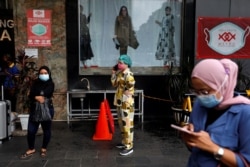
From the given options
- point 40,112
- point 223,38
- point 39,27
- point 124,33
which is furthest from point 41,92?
point 223,38

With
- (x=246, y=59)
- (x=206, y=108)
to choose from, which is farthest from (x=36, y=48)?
(x=206, y=108)

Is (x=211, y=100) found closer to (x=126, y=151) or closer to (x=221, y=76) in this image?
(x=221, y=76)

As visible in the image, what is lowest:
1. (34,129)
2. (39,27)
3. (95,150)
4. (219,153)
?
(95,150)

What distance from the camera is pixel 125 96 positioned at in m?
5.68

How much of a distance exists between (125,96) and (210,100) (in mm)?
3823

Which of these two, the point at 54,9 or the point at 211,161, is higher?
the point at 54,9

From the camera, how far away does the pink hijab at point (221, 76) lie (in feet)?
6.20

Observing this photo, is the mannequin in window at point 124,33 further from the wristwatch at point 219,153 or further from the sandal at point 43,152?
the wristwatch at point 219,153

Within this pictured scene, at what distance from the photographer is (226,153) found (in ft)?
6.09

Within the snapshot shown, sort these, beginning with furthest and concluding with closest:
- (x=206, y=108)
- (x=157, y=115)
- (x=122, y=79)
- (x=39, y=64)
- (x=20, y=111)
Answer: (x=157, y=115) → (x=39, y=64) → (x=20, y=111) → (x=122, y=79) → (x=206, y=108)

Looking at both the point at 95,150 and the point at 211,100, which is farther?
the point at 95,150

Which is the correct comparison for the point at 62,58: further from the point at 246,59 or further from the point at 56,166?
the point at 246,59

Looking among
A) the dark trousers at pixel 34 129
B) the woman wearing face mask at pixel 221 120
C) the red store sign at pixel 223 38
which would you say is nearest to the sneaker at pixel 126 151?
the dark trousers at pixel 34 129

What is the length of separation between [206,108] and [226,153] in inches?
11.0
